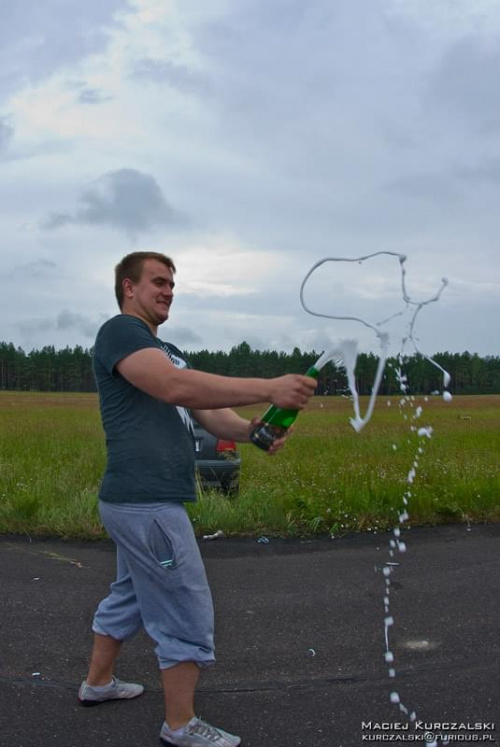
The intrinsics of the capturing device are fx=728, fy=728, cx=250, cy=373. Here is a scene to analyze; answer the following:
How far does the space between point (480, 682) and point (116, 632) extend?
1782mm

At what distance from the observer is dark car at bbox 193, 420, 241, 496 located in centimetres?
886

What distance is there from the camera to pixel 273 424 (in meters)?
3.02

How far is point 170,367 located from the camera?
2859mm

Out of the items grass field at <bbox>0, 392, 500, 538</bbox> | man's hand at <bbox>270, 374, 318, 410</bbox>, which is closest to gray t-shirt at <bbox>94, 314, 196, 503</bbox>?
man's hand at <bbox>270, 374, 318, 410</bbox>

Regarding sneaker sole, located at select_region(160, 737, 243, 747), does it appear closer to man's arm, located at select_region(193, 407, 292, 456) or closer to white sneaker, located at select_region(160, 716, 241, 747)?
white sneaker, located at select_region(160, 716, 241, 747)

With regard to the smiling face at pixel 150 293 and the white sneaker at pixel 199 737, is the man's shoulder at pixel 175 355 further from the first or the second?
the white sneaker at pixel 199 737

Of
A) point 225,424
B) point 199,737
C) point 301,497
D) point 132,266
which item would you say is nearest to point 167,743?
point 199,737

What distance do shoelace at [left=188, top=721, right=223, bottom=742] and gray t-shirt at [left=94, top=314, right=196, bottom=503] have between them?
36.2 inches

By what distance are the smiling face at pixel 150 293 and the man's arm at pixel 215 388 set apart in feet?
1.27

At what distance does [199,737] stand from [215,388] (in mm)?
1429

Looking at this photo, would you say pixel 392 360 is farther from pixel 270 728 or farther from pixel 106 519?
pixel 270 728

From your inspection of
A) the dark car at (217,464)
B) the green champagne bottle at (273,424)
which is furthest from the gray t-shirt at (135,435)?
the dark car at (217,464)

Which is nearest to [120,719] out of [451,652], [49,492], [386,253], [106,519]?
[106,519]

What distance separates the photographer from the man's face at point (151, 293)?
3.17 metres
